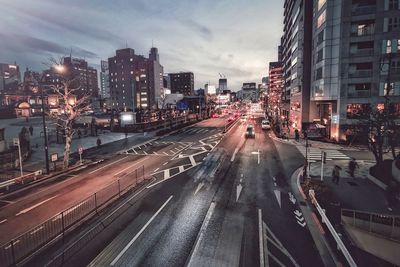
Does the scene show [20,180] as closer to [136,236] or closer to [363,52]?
[136,236]

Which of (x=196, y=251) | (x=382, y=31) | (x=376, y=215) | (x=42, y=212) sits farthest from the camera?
(x=382, y=31)

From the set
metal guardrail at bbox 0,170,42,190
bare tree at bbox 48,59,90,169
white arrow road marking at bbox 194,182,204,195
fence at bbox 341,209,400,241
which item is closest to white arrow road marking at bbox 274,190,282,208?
fence at bbox 341,209,400,241

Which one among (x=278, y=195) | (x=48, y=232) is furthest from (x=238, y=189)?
(x=48, y=232)

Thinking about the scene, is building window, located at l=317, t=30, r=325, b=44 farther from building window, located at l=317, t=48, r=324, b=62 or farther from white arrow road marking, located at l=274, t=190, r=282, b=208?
white arrow road marking, located at l=274, t=190, r=282, b=208

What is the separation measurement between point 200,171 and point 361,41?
33534mm

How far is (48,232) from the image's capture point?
11469 mm

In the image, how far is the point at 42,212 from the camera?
13852mm

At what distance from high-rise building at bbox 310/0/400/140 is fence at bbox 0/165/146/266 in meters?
35.3

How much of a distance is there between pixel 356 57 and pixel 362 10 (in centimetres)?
693

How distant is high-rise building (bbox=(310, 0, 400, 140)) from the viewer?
1347 inches

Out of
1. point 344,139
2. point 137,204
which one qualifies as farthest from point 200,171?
point 344,139

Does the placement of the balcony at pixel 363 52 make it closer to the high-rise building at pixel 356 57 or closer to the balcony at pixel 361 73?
the high-rise building at pixel 356 57

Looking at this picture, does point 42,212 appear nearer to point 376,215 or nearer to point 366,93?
point 376,215

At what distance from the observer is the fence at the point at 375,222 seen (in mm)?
11812
